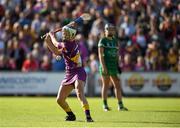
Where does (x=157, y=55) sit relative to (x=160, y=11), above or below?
below

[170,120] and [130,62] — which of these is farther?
[130,62]

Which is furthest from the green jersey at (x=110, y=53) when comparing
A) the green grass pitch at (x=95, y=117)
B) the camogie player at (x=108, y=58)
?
the green grass pitch at (x=95, y=117)

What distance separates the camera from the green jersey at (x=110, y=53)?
1962 cm

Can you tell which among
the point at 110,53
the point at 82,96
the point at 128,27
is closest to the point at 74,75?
the point at 82,96

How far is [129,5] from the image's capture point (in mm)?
31328

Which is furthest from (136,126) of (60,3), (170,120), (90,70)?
(60,3)

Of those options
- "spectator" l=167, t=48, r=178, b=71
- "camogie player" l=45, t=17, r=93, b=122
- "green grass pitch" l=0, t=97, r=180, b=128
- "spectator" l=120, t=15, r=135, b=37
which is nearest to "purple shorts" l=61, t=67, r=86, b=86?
"camogie player" l=45, t=17, r=93, b=122

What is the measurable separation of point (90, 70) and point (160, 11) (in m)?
4.97

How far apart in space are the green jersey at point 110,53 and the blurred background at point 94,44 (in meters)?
8.78

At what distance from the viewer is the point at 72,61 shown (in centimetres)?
1596

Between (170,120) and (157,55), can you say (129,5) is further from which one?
(170,120)

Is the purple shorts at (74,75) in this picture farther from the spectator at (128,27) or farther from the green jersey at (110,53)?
the spectator at (128,27)

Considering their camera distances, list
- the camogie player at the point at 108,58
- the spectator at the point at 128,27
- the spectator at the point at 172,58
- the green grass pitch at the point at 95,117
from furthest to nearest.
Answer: the spectator at the point at 128,27 → the spectator at the point at 172,58 → the camogie player at the point at 108,58 → the green grass pitch at the point at 95,117

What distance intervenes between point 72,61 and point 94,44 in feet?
46.0
